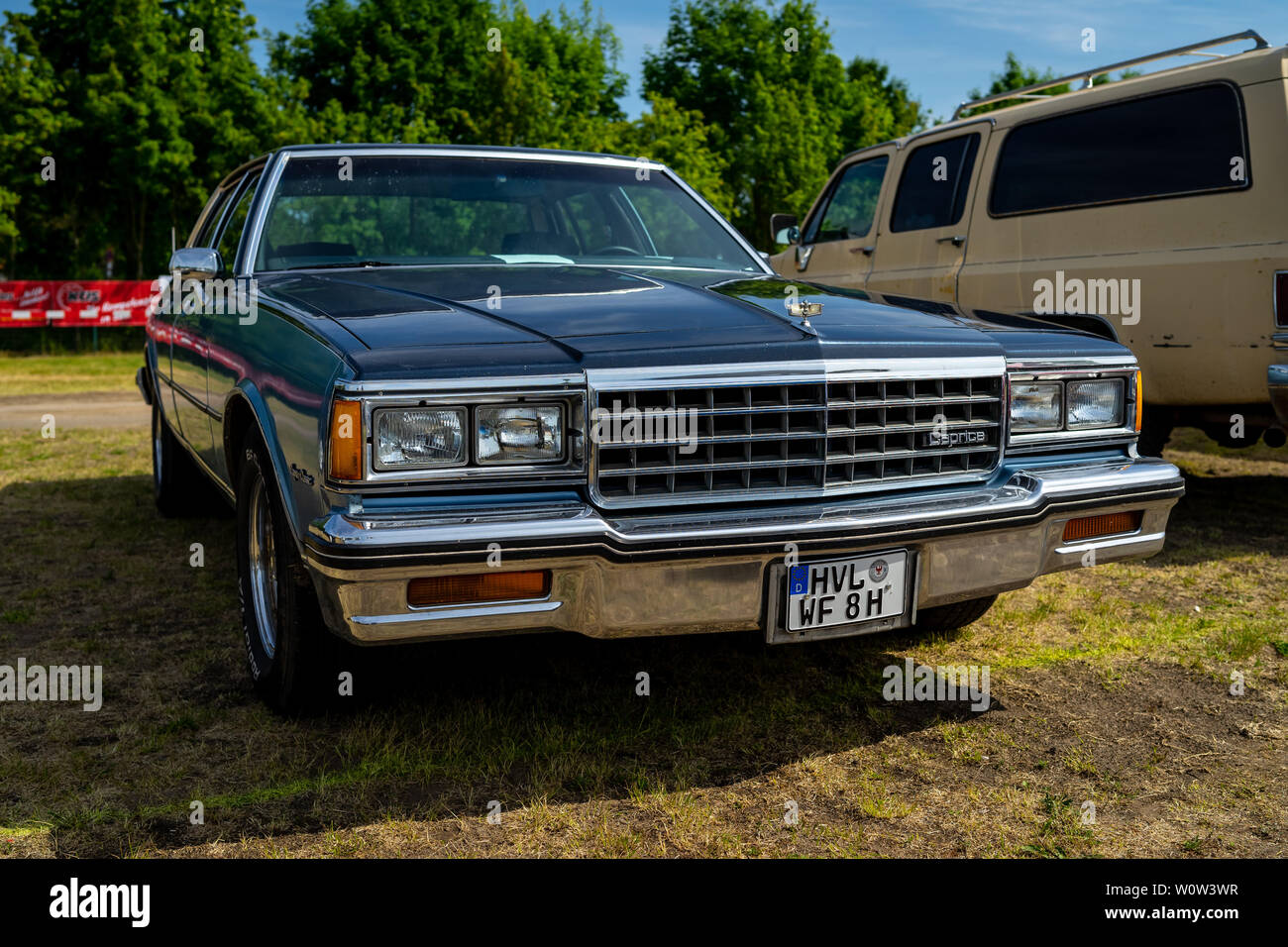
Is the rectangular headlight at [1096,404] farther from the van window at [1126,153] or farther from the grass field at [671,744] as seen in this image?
the van window at [1126,153]

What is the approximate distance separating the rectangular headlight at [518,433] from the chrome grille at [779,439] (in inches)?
4.0

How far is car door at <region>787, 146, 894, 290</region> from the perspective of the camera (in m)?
7.85

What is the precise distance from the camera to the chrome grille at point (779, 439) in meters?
2.74

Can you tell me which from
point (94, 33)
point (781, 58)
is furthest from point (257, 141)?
point (781, 58)

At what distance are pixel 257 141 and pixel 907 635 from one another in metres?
25.8

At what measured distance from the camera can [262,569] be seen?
3557mm

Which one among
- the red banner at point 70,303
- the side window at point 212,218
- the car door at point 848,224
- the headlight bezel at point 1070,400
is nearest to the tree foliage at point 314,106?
the red banner at point 70,303

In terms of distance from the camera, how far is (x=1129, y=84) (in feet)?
20.1

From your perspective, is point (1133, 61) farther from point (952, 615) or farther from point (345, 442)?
point (345, 442)

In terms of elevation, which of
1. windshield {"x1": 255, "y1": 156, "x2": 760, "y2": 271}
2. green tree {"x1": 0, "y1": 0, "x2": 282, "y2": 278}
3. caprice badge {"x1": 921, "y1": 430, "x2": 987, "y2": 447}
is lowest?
caprice badge {"x1": 921, "y1": 430, "x2": 987, "y2": 447}

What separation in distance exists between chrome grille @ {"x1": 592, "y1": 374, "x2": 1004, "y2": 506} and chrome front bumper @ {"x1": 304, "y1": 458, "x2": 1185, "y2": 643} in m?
0.06

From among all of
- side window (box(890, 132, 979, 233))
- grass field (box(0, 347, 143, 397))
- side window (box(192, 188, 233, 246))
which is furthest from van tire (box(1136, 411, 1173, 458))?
grass field (box(0, 347, 143, 397))

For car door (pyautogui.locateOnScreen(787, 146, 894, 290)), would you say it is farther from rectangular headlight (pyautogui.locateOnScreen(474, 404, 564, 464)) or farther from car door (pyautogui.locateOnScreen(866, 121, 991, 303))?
rectangular headlight (pyautogui.locateOnScreen(474, 404, 564, 464))

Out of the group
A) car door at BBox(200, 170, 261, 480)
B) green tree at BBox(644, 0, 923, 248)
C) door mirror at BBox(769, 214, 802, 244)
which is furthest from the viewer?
green tree at BBox(644, 0, 923, 248)
